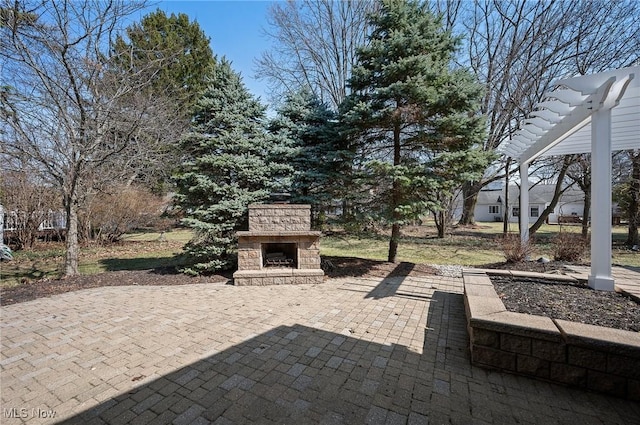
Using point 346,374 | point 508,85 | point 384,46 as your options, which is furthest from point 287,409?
point 508,85

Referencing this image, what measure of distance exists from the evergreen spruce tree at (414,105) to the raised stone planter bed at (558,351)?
358cm

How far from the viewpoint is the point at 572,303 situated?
3.37 meters

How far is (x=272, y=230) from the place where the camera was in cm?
596

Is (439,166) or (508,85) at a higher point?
(508,85)

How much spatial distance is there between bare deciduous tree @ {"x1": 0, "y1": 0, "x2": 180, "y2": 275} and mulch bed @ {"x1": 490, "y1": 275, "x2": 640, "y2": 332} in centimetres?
739

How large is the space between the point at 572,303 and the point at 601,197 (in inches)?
60.3

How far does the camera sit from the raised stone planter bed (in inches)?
87.5

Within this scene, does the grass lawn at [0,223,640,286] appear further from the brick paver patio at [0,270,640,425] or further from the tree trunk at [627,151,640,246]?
the brick paver patio at [0,270,640,425]

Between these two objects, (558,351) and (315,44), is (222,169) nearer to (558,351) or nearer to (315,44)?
(558,351)

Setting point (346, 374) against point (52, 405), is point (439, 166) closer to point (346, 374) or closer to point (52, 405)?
point (346, 374)

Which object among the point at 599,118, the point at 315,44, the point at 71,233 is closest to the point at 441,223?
the point at 599,118

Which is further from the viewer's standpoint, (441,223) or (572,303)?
(441,223)

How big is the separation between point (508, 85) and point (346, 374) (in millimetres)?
14207

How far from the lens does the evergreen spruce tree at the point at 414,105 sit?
5.93 m
